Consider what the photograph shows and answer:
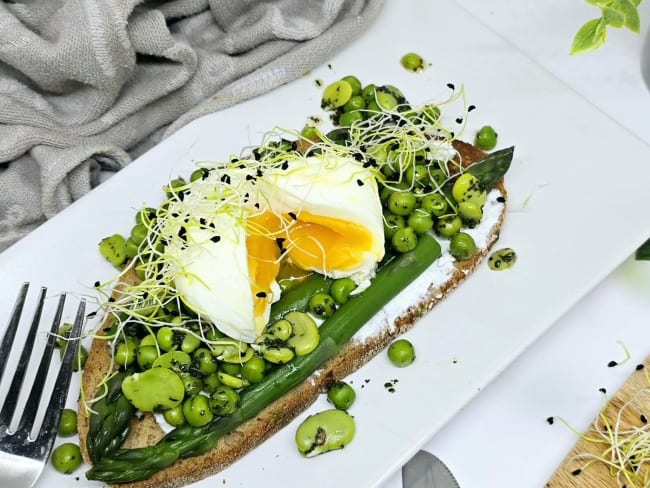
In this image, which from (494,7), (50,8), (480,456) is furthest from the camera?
(494,7)

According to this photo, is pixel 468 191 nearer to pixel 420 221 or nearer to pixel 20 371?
pixel 420 221

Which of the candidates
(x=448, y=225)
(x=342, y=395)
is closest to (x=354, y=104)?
(x=448, y=225)

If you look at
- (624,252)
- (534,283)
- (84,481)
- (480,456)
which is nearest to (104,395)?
(84,481)

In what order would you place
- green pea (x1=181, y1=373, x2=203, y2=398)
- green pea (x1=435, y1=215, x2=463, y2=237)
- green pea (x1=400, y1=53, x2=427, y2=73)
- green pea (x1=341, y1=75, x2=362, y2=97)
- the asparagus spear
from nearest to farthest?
1. the asparagus spear
2. green pea (x1=181, y1=373, x2=203, y2=398)
3. green pea (x1=435, y1=215, x2=463, y2=237)
4. green pea (x1=341, y1=75, x2=362, y2=97)
5. green pea (x1=400, y1=53, x2=427, y2=73)

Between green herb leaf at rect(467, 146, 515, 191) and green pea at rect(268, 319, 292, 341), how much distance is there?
131 cm

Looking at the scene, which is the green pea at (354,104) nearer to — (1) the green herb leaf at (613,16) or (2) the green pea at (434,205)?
(2) the green pea at (434,205)

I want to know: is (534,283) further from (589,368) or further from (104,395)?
(104,395)

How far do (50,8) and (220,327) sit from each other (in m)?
2.34

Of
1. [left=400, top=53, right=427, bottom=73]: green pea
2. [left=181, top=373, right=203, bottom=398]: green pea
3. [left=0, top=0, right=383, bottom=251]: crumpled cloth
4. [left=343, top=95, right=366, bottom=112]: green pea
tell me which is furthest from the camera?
[left=400, top=53, right=427, bottom=73]: green pea

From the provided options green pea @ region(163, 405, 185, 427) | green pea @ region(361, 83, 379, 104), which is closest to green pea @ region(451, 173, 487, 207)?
green pea @ region(361, 83, 379, 104)

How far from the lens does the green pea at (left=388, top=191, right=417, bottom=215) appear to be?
149 inches

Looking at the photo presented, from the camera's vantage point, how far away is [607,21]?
346 centimetres

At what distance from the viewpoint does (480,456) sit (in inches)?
143

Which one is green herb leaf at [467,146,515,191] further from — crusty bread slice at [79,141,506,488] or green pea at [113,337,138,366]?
green pea at [113,337,138,366]
